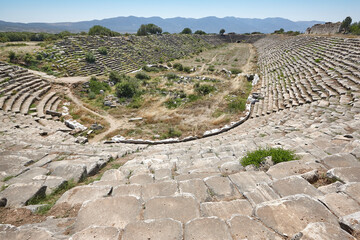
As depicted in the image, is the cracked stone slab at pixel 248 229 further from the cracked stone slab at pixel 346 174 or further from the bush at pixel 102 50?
the bush at pixel 102 50

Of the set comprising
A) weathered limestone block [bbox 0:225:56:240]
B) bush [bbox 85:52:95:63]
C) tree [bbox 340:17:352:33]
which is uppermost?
tree [bbox 340:17:352:33]

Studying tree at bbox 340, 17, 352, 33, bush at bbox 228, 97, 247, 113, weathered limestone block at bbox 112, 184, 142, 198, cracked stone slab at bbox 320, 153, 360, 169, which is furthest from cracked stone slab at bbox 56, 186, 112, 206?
tree at bbox 340, 17, 352, 33

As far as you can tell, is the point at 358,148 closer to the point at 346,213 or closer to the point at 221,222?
the point at 346,213

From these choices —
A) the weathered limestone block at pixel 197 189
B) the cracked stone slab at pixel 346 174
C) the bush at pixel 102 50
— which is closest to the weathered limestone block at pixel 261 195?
the weathered limestone block at pixel 197 189

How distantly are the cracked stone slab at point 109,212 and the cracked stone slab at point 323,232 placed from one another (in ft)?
6.85

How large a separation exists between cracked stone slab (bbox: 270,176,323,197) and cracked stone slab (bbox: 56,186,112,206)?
2966mm

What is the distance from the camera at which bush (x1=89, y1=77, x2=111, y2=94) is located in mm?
19303

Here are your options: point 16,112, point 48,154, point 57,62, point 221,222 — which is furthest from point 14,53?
point 221,222

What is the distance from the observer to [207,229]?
2.26 m

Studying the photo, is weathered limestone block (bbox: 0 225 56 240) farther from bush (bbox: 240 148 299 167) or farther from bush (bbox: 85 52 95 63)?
bush (bbox: 85 52 95 63)

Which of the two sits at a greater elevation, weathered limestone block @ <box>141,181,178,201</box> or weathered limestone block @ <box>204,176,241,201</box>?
weathered limestone block @ <box>204,176,241,201</box>

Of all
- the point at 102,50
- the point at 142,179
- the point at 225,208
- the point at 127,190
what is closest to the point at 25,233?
the point at 127,190

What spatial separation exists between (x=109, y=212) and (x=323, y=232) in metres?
2.72

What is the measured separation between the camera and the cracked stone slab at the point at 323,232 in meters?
1.92
